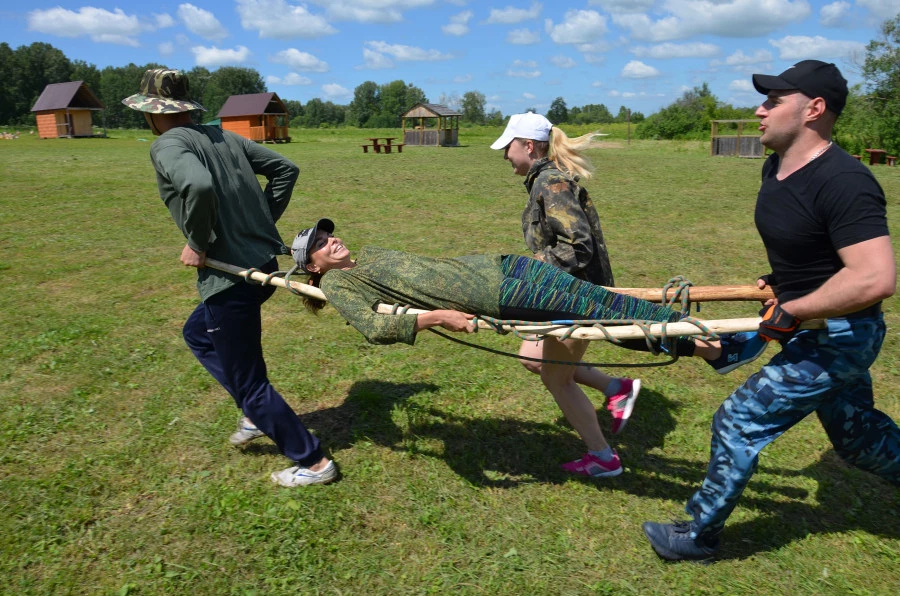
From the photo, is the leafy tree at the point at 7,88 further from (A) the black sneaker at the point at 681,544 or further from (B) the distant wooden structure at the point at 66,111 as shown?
(A) the black sneaker at the point at 681,544

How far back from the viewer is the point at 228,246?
4.14 m

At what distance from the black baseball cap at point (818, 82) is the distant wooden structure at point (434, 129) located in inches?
1810

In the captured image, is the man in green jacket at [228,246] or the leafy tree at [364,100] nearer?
the man in green jacket at [228,246]

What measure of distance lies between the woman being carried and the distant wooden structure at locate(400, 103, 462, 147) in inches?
1781

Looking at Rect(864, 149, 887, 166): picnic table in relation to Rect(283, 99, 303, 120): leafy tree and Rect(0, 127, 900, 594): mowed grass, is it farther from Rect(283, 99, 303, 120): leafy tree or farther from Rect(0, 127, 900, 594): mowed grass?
Rect(283, 99, 303, 120): leafy tree

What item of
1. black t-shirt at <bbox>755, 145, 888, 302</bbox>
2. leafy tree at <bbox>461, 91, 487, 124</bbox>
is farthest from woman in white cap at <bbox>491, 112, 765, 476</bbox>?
leafy tree at <bbox>461, 91, 487, 124</bbox>

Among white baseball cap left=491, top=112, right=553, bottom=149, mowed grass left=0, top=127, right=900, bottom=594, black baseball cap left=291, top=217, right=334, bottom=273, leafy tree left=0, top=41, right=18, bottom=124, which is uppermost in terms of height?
leafy tree left=0, top=41, right=18, bottom=124

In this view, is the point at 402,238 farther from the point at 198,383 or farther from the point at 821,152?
the point at 821,152

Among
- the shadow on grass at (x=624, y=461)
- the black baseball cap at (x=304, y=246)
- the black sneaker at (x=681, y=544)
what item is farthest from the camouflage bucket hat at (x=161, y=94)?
the black sneaker at (x=681, y=544)

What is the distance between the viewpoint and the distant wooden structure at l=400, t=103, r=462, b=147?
1892 inches

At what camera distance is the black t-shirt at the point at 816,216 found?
9.25 ft

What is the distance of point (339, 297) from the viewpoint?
3.77 metres

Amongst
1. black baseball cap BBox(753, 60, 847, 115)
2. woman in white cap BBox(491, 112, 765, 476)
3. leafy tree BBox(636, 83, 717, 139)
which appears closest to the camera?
black baseball cap BBox(753, 60, 847, 115)

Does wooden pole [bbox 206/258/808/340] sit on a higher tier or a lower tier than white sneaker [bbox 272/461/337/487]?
higher
